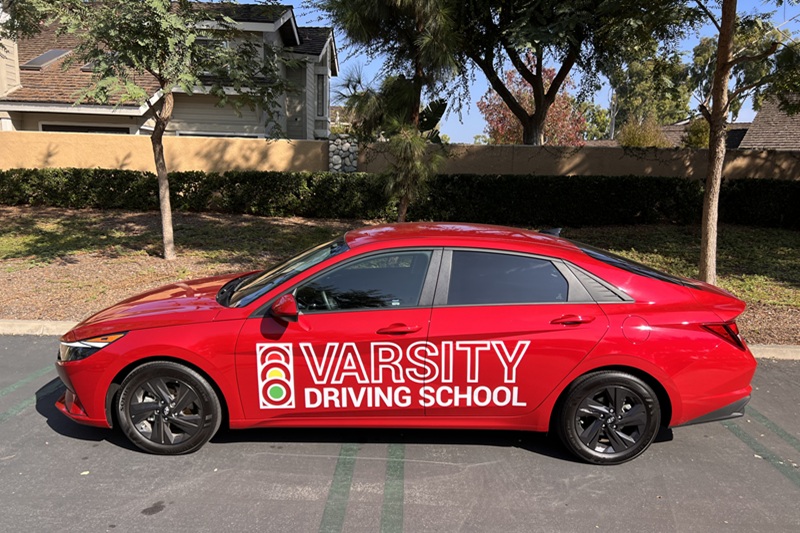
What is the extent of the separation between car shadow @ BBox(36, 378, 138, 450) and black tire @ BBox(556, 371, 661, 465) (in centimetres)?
294

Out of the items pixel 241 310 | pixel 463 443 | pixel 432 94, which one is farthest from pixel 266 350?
pixel 432 94

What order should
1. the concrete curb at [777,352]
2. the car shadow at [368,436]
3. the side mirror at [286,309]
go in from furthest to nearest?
the concrete curb at [777,352]
the car shadow at [368,436]
the side mirror at [286,309]

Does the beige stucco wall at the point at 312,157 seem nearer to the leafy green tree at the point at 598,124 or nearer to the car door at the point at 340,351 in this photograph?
the car door at the point at 340,351

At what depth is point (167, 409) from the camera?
3807 mm

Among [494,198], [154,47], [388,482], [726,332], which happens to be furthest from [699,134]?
[388,482]

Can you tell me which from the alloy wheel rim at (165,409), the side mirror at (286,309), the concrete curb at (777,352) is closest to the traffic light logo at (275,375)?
the side mirror at (286,309)

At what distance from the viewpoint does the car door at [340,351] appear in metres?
3.71

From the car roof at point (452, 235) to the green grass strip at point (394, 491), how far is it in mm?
1440

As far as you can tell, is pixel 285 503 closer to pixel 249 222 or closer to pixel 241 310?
pixel 241 310

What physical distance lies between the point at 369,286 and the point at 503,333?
93 centimetres

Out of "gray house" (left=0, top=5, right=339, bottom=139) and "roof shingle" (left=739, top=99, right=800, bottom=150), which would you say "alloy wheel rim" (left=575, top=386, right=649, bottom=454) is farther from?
"roof shingle" (left=739, top=99, right=800, bottom=150)

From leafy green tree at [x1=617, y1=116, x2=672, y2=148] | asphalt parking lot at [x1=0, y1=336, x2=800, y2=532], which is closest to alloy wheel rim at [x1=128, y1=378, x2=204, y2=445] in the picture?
asphalt parking lot at [x1=0, y1=336, x2=800, y2=532]

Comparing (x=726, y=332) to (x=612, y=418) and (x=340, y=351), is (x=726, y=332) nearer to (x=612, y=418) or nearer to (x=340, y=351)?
(x=612, y=418)

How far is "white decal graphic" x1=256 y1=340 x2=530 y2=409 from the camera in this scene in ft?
12.2
